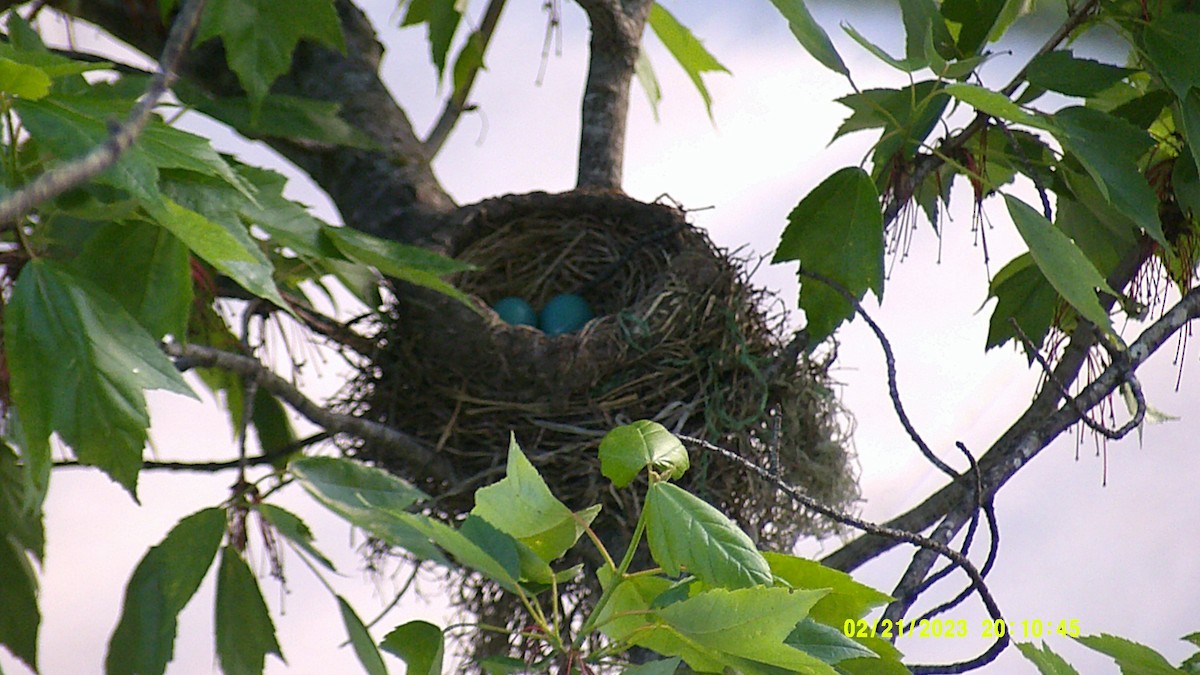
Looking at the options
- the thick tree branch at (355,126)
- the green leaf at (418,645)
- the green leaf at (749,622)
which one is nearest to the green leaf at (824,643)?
the green leaf at (749,622)

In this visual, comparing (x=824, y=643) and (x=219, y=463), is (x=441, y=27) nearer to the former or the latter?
(x=219, y=463)

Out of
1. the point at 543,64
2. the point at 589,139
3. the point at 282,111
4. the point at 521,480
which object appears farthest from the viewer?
the point at 543,64

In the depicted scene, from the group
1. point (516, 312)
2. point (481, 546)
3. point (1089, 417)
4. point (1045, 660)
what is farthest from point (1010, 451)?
A: point (516, 312)

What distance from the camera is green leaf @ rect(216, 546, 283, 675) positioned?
0.82m

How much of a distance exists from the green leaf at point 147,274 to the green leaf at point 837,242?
364 mm

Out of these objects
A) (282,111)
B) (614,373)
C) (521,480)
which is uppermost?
(282,111)

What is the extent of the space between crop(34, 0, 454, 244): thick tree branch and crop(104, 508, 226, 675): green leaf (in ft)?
1.37

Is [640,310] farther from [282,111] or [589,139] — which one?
[282,111]

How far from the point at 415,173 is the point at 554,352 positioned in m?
0.24

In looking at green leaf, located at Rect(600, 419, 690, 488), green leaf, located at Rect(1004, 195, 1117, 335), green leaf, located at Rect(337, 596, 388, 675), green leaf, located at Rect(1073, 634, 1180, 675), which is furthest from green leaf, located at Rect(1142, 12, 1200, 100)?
green leaf, located at Rect(337, 596, 388, 675)

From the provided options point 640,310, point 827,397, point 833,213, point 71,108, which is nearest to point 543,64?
point 640,310

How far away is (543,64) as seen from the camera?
4.58 ft

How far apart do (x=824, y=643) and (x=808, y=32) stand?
330 mm

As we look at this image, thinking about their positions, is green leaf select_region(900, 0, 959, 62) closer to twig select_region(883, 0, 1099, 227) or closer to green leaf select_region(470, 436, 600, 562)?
twig select_region(883, 0, 1099, 227)
